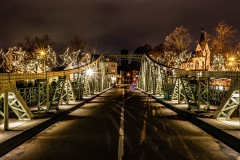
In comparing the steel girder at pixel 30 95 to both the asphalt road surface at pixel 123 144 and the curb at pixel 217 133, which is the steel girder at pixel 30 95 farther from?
the curb at pixel 217 133

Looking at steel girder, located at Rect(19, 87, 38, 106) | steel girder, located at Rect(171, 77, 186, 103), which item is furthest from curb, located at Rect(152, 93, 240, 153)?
steel girder, located at Rect(19, 87, 38, 106)

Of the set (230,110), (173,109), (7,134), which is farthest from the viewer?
(173,109)

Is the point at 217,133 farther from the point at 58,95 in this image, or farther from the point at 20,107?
the point at 58,95

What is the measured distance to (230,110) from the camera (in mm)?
11961

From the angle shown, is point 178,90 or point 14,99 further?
point 178,90

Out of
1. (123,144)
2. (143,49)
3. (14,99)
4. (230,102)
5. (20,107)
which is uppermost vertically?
(143,49)

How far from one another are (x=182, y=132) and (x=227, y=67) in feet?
142

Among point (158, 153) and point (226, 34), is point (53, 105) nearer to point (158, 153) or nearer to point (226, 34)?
point (158, 153)

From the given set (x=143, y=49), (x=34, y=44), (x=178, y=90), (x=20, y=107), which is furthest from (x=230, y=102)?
(x=143, y=49)

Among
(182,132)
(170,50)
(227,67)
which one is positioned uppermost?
(170,50)

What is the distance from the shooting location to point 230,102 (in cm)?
1210

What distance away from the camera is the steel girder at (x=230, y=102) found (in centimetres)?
1097

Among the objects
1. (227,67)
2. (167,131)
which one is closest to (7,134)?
(167,131)

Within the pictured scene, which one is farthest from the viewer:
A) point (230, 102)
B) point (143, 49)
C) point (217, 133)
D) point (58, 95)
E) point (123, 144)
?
point (143, 49)
